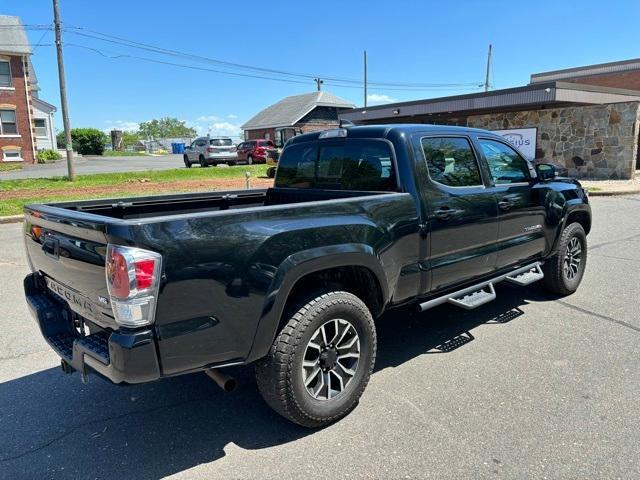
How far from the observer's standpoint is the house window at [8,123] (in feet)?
114

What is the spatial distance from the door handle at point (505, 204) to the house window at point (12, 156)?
38767mm

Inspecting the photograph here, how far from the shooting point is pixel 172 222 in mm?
2457

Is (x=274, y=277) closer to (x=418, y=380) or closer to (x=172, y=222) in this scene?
(x=172, y=222)

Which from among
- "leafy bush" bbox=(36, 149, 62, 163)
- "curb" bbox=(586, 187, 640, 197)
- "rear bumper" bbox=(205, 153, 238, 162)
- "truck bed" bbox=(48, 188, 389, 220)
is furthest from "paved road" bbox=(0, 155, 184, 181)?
"curb" bbox=(586, 187, 640, 197)

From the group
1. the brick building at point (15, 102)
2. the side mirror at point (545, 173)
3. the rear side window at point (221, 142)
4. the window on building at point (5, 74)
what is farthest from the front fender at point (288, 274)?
the window on building at point (5, 74)

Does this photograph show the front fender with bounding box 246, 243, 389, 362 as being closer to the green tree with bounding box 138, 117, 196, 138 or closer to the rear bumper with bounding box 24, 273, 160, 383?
the rear bumper with bounding box 24, 273, 160, 383

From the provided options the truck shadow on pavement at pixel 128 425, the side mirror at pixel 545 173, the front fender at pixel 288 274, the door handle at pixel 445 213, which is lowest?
the truck shadow on pavement at pixel 128 425

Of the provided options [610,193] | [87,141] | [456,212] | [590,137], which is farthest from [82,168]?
[456,212]

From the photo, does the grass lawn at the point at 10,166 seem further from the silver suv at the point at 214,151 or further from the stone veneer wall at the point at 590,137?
the stone veneer wall at the point at 590,137

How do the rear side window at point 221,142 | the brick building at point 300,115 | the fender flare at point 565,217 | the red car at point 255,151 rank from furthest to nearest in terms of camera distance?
the brick building at point 300,115 → the red car at point 255,151 → the rear side window at point 221,142 → the fender flare at point 565,217

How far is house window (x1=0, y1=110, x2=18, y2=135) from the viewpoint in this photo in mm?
34625

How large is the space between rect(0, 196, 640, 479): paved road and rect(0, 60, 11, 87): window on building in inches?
1467

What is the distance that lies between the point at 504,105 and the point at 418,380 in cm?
1752

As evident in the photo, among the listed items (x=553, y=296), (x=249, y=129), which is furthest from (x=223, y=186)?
(x=249, y=129)
